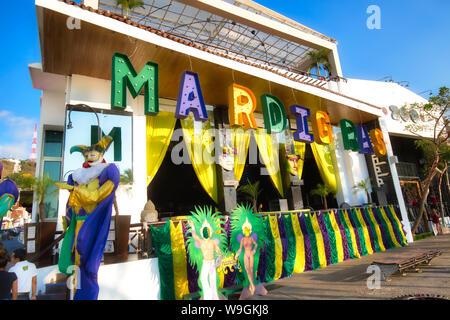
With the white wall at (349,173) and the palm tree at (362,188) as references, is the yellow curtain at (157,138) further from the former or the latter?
the palm tree at (362,188)

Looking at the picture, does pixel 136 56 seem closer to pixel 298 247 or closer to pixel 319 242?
pixel 298 247

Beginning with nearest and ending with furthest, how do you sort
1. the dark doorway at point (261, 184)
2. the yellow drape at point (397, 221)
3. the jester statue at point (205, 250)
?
1. the jester statue at point (205, 250)
2. the yellow drape at point (397, 221)
3. the dark doorway at point (261, 184)

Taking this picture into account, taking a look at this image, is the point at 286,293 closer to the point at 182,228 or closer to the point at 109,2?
the point at 182,228

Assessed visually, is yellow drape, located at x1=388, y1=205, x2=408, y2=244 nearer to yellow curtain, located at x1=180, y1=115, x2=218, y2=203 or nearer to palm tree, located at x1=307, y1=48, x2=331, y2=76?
yellow curtain, located at x1=180, y1=115, x2=218, y2=203

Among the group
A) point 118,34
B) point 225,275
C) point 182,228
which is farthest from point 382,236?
point 118,34

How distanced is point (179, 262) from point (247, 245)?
4.63 feet

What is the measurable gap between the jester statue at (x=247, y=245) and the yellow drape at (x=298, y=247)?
2201mm

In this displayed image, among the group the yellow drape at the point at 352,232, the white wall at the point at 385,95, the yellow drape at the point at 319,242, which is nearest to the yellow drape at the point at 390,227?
the yellow drape at the point at 352,232

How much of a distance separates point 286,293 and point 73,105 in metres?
6.58

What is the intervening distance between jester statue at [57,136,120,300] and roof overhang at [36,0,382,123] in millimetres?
3670

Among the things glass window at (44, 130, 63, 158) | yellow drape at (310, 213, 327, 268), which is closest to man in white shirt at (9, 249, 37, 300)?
glass window at (44, 130, 63, 158)

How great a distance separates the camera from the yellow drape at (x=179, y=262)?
5078mm
